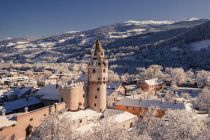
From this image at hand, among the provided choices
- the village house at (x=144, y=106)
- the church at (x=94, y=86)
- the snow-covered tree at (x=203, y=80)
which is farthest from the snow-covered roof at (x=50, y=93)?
the snow-covered tree at (x=203, y=80)

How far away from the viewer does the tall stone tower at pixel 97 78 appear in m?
85.2

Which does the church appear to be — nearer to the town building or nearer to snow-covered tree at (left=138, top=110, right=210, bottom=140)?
the town building

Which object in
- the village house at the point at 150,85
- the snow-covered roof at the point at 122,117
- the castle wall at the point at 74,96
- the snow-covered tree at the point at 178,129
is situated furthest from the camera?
the village house at the point at 150,85

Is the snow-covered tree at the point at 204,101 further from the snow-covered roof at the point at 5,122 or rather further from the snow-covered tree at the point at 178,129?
the snow-covered roof at the point at 5,122

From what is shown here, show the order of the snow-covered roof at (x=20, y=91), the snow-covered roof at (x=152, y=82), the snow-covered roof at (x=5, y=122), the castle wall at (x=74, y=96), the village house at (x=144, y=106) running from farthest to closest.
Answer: the snow-covered roof at (x=152, y=82), the snow-covered roof at (x=20, y=91), the village house at (x=144, y=106), the castle wall at (x=74, y=96), the snow-covered roof at (x=5, y=122)

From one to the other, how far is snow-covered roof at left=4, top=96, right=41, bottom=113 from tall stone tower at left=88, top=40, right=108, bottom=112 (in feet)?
44.8

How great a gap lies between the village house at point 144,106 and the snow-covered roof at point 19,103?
24.9 metres

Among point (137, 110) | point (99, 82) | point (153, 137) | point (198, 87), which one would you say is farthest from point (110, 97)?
point (198, 87)

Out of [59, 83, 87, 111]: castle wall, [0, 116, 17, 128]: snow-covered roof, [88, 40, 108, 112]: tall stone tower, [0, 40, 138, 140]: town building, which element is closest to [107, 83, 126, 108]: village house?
[88, 40, 108, 112]: tall stone tower

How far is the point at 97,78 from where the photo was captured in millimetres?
85625

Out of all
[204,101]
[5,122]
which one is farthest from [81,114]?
[204,101]

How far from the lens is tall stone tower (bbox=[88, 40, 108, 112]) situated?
85.2 metres

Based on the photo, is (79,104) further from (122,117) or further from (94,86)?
(122,117)

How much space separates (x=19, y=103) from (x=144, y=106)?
33675 mm
